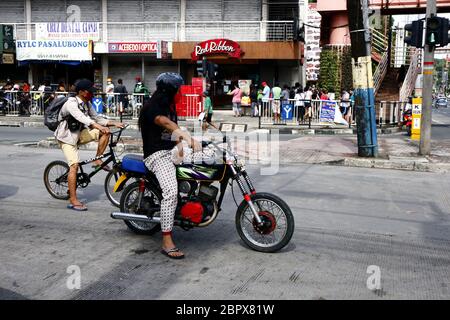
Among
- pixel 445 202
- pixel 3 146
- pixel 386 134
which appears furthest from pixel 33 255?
pixel 386 134

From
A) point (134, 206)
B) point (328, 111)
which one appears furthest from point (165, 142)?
point (328, 111)

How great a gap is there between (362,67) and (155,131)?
7824 millimetres

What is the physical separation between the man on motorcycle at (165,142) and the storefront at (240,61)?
2122 cm

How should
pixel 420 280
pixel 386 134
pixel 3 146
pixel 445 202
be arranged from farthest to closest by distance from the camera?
pixel 386 134 → pixel 3 146 → pixel 445 202 → pixel 420 280

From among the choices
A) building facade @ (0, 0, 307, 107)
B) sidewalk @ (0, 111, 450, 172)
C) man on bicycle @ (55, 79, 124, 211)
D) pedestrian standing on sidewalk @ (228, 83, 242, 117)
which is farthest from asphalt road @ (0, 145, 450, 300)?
building facade @ (0, 0, 307, 107)

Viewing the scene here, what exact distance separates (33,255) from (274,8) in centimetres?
A: 2612

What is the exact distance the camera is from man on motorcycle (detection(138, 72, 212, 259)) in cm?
506

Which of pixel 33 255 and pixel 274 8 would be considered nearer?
pixel 33 255

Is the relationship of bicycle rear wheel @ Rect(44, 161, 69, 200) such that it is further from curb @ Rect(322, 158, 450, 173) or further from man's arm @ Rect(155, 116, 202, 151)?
curb @ Rect(322, 158, 450, 173)

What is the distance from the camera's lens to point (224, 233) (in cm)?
602

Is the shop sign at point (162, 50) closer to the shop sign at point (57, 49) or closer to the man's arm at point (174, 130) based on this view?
the shop sign at point (57, 49)

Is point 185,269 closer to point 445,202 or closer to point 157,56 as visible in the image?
point 445,202

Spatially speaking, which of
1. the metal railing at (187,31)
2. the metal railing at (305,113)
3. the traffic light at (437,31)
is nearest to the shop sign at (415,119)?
the metal railing at (305,113)

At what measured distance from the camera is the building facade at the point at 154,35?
27219 millimetres
